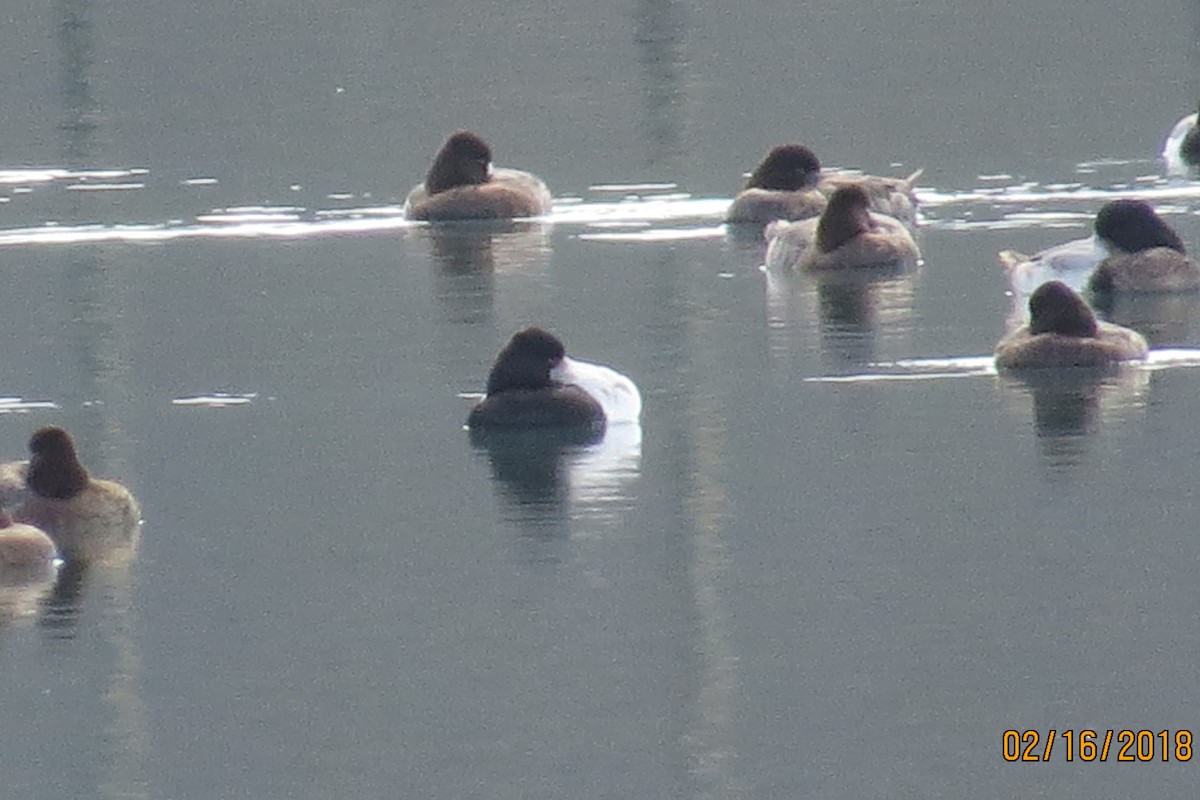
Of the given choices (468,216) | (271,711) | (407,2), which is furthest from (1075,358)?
(407,2)

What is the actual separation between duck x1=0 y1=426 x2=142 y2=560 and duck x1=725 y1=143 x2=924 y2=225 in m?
11.3

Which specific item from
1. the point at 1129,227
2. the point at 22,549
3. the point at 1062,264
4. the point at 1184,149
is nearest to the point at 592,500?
the point at 22,549

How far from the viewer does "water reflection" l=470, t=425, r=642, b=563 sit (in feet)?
46.9

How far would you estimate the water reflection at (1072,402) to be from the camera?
15.5 meters

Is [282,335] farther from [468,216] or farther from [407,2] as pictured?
[407,2]

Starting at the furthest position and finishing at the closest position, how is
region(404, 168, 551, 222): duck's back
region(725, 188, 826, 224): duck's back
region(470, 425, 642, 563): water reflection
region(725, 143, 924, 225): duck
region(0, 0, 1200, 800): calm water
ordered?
region(404, 168, 551, 222): duck's back → region(725, 188, 826, 224): duck's back → region(725, 143, 924, 225): duck → region(470, 425, 642, 563): water reflection → region(0, 0, 1200, 800): calm water

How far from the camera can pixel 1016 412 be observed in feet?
54.3

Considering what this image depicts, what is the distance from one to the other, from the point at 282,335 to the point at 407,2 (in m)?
35.3

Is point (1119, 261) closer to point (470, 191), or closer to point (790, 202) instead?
point (790, 202)

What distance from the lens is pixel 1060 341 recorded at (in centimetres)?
1783

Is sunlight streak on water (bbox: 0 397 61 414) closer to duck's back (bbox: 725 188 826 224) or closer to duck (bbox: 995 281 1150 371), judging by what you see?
duck (bbox: 995 281 1150 371)
